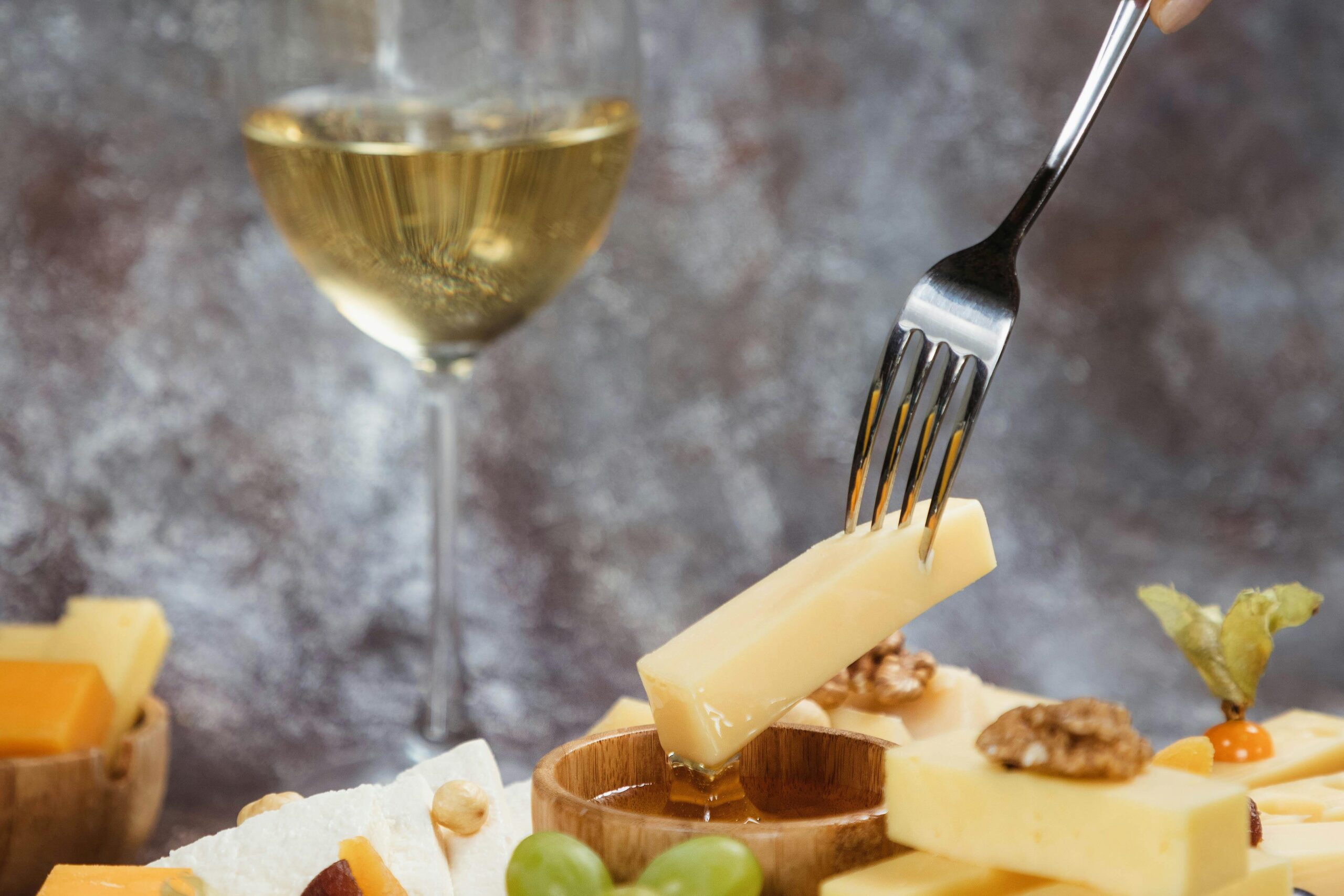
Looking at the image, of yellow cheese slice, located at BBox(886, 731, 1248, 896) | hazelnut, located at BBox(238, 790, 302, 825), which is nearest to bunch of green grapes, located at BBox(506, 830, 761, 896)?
yellow cheese slice, located at BBox(886, 731, 1248, 896)

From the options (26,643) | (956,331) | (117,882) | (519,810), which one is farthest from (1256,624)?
(26,643)

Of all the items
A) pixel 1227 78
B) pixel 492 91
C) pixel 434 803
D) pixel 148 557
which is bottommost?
pixel 434 803

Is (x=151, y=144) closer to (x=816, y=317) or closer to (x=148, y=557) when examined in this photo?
(x=148, y=557)

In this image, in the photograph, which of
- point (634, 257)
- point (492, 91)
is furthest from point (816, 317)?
point (492, 91)

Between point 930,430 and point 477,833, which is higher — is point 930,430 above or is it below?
above

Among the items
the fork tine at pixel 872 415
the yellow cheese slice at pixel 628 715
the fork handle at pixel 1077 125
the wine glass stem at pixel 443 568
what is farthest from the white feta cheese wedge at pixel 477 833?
the fork handle at pixel 1077 125

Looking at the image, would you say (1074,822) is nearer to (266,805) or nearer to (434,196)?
(266,805)

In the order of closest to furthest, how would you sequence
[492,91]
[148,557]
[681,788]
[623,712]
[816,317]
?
[681,788] < [623,712] < [492,91] < [148,557] < [816,317]
